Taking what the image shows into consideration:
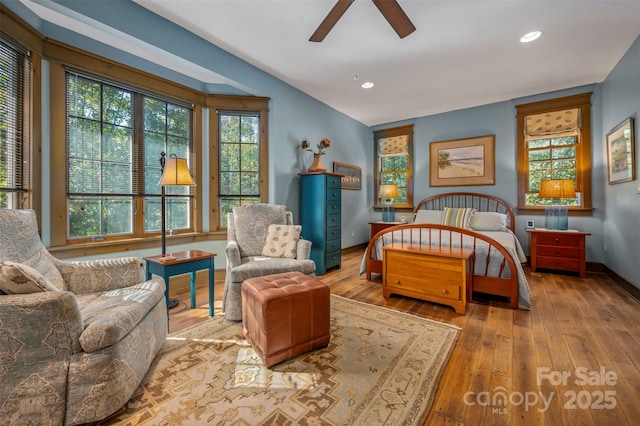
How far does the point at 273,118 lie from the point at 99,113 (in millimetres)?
1933

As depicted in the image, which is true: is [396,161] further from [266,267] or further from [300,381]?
[300,381]

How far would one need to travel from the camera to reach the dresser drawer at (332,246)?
3.99 meters

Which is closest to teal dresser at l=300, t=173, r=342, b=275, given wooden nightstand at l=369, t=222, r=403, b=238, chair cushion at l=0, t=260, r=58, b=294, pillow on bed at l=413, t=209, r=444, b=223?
wooden nightstand at l=369, t=222, r=403, b=238

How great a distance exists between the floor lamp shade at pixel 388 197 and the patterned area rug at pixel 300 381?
3.36 meters

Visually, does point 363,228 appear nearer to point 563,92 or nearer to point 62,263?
point 563,92

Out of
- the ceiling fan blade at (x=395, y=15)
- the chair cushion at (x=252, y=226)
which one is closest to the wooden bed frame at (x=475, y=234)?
the chair cushion at (x=252, y=226)

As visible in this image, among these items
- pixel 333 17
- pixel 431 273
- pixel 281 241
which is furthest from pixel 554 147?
pixel 281 241

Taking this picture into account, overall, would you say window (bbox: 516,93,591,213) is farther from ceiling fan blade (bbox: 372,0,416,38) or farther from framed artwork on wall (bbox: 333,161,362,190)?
ceiling fan blade (bbox: 372,0,416,38)

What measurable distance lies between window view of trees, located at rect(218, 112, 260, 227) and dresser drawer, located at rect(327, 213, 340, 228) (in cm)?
106

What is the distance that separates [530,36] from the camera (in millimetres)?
A: 2801

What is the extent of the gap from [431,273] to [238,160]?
9.38 feet

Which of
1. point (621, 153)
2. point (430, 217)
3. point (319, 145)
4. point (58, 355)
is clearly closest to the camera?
point (58, 355)

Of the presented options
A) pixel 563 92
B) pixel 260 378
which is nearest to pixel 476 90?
pixel 563 92

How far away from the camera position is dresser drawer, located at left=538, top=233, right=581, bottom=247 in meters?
3.74
